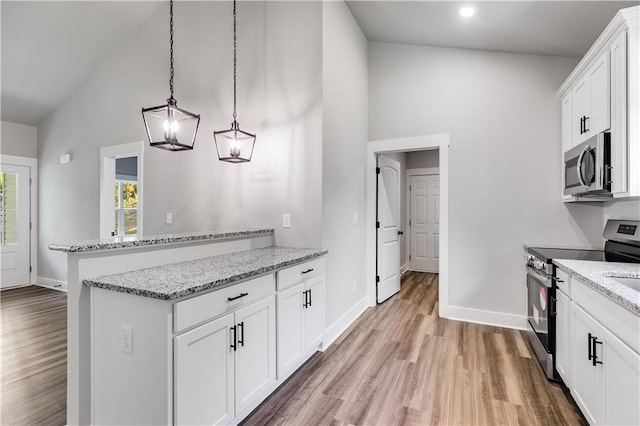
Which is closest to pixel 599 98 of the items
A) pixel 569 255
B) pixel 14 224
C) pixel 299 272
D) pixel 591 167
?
pixel 591 167

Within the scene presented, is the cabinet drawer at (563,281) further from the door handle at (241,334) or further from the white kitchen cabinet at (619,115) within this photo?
the door handle at (241,334)

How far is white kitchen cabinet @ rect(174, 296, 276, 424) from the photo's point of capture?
1558 millimetres

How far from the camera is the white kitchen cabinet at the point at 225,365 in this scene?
1.56 metres

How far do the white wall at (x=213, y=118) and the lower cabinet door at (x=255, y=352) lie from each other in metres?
1.02

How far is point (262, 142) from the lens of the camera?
327cm

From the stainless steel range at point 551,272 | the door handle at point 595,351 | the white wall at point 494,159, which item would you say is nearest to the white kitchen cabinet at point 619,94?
the stainless steel range at point 551,272

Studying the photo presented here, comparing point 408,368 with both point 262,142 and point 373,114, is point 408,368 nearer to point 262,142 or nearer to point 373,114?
point 262,142

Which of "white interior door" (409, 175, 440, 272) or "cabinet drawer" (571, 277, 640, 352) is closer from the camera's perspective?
"cabinet drawer" (571, 277, 640, 352)

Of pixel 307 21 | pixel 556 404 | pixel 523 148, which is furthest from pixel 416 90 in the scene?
pixel 556 404

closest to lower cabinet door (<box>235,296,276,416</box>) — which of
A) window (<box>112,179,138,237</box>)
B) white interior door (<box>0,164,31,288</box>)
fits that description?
window (<box>112,179,138,237</box>)

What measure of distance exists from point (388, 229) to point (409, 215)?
2291mm

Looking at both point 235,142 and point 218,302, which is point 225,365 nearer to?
point 218,302

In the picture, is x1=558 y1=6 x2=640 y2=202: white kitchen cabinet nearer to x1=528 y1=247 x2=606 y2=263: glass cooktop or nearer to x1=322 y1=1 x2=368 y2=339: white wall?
x1=528 y1=247 x2=606 y2=263: glass cooktop

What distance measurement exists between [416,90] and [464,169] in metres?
1.14
